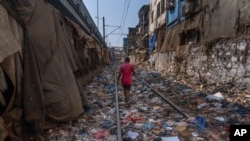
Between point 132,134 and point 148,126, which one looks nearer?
point 132,134

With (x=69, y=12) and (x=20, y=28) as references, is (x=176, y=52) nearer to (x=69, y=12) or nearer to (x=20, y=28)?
(x=69, y=12)

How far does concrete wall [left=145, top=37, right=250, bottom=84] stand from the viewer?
9.56 meters

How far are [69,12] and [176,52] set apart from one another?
8.53 metres

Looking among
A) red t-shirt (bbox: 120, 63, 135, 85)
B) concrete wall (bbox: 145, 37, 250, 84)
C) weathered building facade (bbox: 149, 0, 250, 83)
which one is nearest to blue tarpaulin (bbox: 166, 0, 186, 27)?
weathered building facade (bbox: 149, 0, 250, 83)

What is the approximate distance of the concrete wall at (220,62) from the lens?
956 cm

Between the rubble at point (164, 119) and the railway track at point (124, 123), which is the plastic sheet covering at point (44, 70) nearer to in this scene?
the railway track at point (124, 123)

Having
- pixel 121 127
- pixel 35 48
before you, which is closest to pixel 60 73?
pixel 35 48

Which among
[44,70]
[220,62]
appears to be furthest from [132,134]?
[220,62]

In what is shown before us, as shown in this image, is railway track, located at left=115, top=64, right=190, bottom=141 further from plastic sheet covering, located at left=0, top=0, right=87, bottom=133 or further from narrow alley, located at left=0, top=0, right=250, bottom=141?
plastic sheet covering, located at left=0, top=0, right=87, bottom=133

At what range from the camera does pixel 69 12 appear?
1139cm

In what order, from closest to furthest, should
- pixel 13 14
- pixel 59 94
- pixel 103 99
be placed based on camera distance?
pixel 13 14
pixel 59 94
pixel 103 99

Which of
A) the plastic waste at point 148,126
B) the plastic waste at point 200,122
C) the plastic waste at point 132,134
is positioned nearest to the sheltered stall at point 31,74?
the plastic waste at point 132,134

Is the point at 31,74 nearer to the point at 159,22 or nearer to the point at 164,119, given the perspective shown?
the point at 164,119

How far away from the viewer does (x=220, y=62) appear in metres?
11.2
